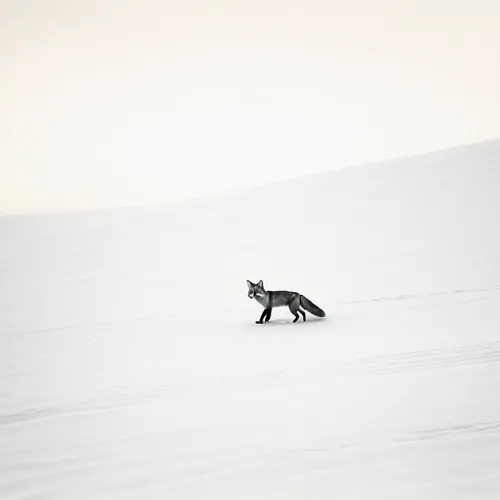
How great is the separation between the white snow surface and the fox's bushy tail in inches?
0.8

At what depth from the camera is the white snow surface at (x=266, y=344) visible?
1.09 m

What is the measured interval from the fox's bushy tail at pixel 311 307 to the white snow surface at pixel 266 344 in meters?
0.02

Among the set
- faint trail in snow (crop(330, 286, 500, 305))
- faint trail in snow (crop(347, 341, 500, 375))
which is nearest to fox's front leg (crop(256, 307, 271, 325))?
faint trail in snow (crop(330, 286, 500, 305))

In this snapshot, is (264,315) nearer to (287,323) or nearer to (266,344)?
(287,323)

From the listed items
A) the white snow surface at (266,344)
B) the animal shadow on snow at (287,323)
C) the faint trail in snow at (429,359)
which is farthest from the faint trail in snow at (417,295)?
the faint trail in snow at (429,359)

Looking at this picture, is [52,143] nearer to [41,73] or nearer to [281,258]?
[41,73]

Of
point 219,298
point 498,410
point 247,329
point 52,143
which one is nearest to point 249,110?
point 52,143

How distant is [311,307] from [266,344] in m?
0.16

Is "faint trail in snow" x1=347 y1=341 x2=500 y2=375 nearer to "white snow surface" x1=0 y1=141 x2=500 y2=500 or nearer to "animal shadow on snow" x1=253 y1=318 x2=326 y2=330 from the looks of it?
"white snow surface" x1=0 y1=141 x2=500 y2=500

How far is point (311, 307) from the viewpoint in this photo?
167 cm

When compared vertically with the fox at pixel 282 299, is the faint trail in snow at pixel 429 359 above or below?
below

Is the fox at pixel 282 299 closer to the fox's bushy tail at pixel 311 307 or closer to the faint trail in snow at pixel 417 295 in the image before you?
the fox's bushy tail at pixel 311 307

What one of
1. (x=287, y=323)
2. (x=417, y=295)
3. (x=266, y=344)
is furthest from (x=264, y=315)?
(x=417, y=295)

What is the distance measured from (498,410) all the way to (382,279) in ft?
2.38
